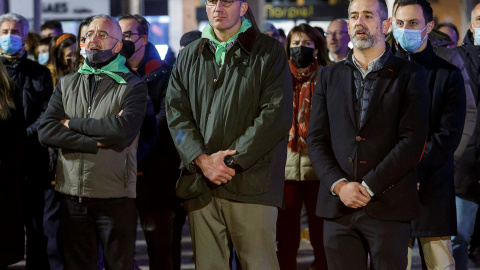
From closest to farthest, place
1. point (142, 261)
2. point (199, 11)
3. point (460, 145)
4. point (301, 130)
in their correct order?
point (460, 145) → point (301, 130) → point (142, 261) → point (199, 11)

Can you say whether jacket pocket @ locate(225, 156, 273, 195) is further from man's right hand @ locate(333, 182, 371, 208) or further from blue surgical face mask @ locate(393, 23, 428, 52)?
blue surgical face mask @ locate(393, 23, 428, 52)

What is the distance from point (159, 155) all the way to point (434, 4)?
2033 centimetres

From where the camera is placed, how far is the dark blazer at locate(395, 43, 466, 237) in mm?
4941

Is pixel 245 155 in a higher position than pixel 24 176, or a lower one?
higher

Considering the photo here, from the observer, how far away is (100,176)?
512 centimetres

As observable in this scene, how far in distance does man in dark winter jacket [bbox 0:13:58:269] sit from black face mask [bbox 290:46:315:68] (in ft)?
6.99

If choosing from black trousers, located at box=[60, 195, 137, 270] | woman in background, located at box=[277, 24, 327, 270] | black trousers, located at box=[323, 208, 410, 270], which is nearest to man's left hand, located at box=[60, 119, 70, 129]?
black trousers, located at box=[60, 195, 137, 270]

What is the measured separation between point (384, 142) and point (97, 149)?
6.43 feet

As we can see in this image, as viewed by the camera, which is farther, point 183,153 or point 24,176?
point 24,176

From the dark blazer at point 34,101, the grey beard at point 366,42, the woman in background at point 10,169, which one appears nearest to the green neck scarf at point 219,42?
the grey beard at point 366,42

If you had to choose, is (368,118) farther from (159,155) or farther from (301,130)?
(159,155)

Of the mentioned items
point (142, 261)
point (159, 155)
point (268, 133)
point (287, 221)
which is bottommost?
point (142, 261)

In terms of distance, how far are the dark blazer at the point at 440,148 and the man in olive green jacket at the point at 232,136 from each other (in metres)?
1.02

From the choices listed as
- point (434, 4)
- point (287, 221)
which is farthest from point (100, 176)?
point (434, 4)
